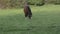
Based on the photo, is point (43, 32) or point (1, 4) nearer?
point (43, 32)

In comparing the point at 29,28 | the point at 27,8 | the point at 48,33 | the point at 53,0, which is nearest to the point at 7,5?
the point at 53,0

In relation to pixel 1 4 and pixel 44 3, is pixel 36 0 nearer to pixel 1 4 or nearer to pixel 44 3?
pixel 44 3

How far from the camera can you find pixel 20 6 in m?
17.8

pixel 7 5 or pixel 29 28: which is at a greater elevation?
pixel 29 28

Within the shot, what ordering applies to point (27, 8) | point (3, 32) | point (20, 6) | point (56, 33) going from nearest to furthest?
point (56, 33) → point (3, 32) → point (27, 8) → point (20, 6)

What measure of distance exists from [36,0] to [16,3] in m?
1.50

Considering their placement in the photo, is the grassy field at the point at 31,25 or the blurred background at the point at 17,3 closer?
the grassy field at the point at 31,25

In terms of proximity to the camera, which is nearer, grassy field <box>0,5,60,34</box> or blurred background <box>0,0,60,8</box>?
grassy field <box>0,5,60,34</box>

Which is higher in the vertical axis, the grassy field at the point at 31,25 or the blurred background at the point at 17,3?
the grassy field at the point at 31,25

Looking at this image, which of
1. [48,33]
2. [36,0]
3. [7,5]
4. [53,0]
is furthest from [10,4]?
[48,33]

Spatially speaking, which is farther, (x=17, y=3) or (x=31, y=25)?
(x=17, y=3)

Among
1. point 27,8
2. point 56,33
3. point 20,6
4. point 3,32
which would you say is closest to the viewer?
point 56,33

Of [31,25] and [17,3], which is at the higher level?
[31,25]

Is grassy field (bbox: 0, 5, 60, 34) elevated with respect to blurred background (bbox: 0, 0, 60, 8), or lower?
elevated
